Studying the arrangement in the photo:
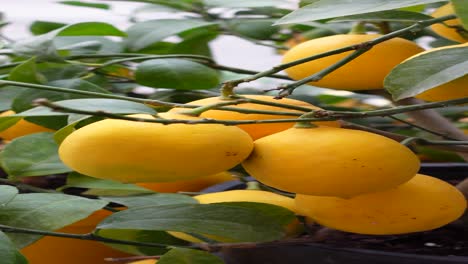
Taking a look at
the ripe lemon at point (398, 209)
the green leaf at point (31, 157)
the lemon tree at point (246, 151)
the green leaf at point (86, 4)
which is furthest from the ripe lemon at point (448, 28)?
the green leaf at point (86, 4)

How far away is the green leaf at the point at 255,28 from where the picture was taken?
1.81 ft

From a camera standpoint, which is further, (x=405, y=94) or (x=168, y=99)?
(x=168, y=99)

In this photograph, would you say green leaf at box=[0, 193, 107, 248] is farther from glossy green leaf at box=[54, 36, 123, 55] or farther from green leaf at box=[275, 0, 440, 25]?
glossy green leaf at box=[54, 36, 123, 55]

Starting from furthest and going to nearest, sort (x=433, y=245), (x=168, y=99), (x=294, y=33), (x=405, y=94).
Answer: (x=294, y=33) < (x=168, y=99) < (x=433, y=245) < (x=405, y=94)

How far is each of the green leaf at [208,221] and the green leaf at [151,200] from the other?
1.8 inches

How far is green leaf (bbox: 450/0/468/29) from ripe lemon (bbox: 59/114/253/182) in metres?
0.09

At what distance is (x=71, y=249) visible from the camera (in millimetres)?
468

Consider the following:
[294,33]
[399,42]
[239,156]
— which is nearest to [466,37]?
[399,42]

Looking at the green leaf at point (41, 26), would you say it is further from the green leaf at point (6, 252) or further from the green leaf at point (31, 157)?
the green leaf at point (6, 252)

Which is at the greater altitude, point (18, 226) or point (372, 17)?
point (372, 17)

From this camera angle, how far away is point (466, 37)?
1.31 feet

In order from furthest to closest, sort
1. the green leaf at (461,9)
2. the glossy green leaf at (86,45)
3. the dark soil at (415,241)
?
the glossy green leaf at (86,45) → the dark soil at (415,241) → the green leaf at (461,9)

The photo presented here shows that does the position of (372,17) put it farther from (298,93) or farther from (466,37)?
(298,93)

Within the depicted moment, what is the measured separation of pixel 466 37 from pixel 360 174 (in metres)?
0.14
